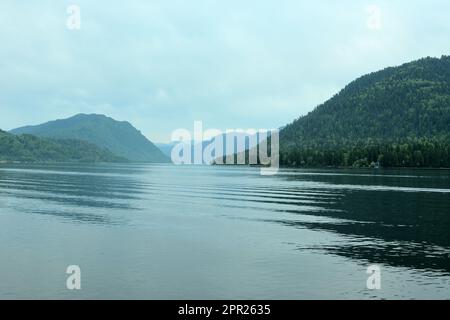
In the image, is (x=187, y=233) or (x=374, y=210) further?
(x=374, y=210)

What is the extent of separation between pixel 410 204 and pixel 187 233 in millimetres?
61107

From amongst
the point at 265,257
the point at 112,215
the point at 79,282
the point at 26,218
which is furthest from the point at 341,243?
the point at 26,218

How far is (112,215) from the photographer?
309ft

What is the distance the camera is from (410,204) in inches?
4434

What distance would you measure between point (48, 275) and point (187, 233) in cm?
2881
